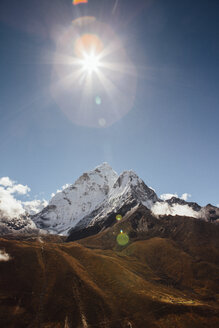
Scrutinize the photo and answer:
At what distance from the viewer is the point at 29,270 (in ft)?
363

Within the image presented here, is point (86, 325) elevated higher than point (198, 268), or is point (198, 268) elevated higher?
point (198, 268)

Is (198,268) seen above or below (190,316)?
above

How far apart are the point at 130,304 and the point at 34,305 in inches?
1718

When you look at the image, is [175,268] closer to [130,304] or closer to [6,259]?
[130,304]

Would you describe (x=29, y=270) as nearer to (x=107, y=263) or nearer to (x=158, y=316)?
(x=107, y=263)

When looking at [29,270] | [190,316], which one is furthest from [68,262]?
[190,316]

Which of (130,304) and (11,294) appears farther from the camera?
(130,304)

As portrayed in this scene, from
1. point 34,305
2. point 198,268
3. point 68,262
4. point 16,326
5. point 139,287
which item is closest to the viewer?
point 16,326

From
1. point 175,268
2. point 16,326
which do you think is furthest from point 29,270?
point 175,268

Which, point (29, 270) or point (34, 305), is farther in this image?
point (29, 270)

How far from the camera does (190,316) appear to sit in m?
88.3

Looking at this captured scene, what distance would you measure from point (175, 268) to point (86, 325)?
14314cm

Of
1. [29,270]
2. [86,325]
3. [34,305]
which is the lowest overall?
[86,325]

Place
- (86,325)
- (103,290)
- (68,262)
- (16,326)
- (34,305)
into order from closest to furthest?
(16,326) < (86,325) < (34,305) < (103,290) < (68,262)
